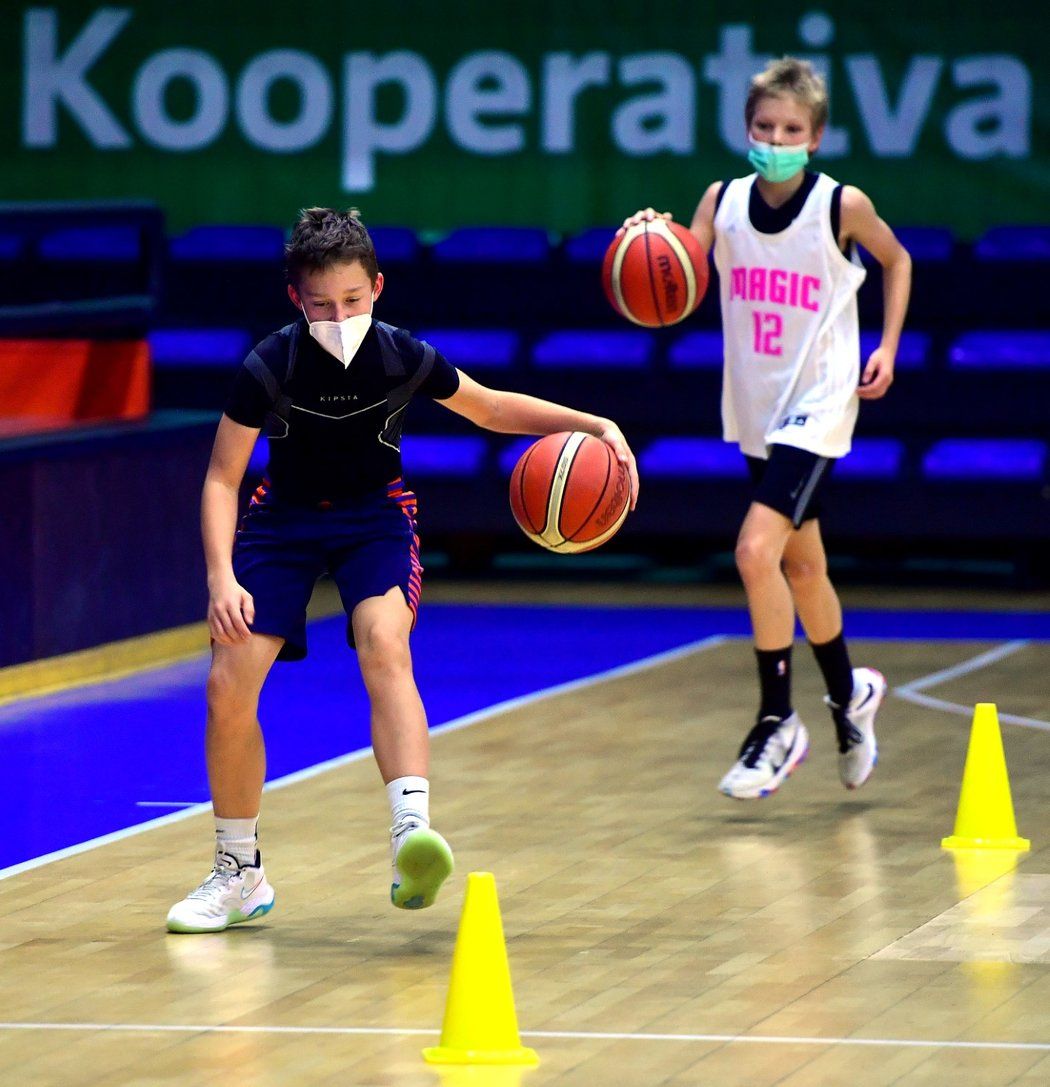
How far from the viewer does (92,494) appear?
10250 mm

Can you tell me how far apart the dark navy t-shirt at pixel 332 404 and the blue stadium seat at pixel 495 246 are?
8.37m

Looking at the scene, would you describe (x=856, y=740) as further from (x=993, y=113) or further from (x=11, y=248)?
(x=993, y=113)

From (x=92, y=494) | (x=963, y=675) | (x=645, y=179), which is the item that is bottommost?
(x=963, y=675)

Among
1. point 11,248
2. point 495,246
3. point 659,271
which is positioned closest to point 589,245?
point 495,246

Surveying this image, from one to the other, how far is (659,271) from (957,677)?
3163mm

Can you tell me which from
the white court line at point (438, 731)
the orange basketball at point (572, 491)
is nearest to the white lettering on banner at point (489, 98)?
the white court line at point (438, 731)

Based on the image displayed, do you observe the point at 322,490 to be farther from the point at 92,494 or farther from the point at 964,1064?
the point at 92,494

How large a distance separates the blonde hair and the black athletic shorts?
96 centimetres

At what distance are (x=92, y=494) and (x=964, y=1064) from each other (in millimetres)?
6302

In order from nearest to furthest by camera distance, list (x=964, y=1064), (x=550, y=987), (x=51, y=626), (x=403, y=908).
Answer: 1. (x=964, y=1064)
2. (x=550, y=987)
3. (x=403, y=908)
4. (x=51, y=626)

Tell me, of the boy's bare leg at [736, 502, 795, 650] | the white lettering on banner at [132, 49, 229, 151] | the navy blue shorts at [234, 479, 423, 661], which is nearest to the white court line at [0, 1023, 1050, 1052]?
the navy blue shorts at [234, 479, 423, 661]

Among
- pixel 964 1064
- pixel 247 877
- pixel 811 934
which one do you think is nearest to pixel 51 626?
pixel 247 877

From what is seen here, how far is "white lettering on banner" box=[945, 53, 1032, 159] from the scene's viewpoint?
45.9 ft

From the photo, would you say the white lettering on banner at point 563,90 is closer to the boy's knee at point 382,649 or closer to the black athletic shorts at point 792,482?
the black athletic shorts at point 792,482
